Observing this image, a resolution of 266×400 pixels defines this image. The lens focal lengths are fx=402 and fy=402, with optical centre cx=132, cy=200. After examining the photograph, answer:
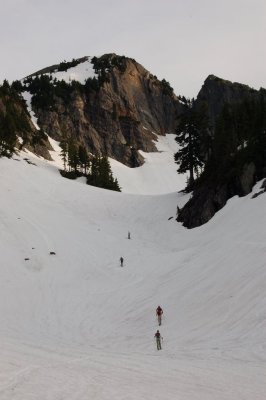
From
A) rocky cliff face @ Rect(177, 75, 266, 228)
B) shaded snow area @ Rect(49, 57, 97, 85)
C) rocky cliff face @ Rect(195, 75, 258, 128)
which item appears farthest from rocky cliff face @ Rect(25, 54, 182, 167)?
rocky cliff face @ Rect(177, 75, 266, 228)

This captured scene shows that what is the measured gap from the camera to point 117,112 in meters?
142

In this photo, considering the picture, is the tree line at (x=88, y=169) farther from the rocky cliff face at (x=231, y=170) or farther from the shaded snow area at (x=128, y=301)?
the rocky cliff face at (x=231, y=170)

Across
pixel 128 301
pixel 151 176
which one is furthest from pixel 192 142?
pixel 151 176

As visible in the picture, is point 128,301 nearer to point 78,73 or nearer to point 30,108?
point 30,108

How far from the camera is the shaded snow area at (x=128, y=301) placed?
12.2m

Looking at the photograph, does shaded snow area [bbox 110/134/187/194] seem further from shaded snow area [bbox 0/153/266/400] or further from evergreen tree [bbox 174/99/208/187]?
shaded snow area [bbox 0/153/266/400]

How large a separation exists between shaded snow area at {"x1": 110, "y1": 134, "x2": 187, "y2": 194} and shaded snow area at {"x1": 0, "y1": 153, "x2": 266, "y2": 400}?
49.1 meters

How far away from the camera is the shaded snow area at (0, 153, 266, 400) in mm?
12250

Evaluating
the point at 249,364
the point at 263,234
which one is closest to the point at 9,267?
the point at 263,234

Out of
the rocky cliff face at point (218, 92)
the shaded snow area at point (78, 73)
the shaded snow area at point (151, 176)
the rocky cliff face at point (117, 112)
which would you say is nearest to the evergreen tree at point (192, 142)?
the shaded snow area at point (151, 176)

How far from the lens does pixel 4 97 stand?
3816 inches

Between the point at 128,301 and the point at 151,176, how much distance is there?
89.3 meters

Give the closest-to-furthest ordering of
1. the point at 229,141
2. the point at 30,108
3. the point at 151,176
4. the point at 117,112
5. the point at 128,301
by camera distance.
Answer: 1. the point at 128,301
2. the point at 229,141
3. the point at 151,176
4. the point at 30,108
5. the point at 117,112

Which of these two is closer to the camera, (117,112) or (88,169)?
(88,169)
